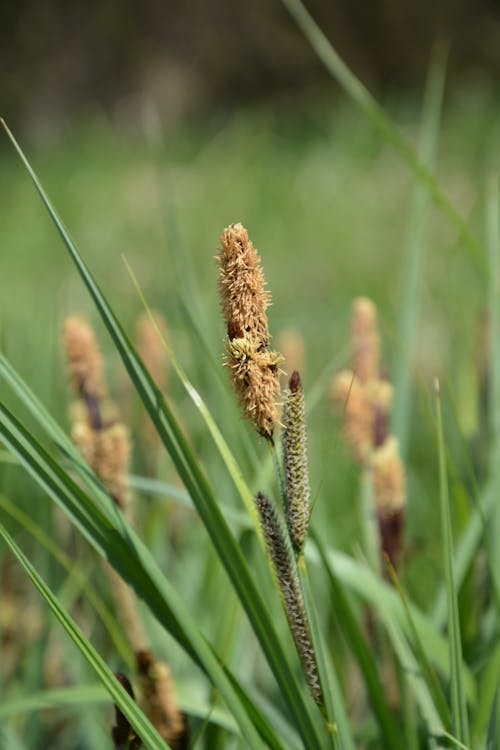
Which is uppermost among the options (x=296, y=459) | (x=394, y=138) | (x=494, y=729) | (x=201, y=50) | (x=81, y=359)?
(x=201, y=50)

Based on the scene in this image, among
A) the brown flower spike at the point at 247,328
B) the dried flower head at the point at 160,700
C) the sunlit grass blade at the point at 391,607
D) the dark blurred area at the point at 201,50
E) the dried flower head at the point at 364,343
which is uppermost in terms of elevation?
the dark blurred area at the point at 201,50

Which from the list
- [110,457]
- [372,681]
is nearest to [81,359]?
[110,457]

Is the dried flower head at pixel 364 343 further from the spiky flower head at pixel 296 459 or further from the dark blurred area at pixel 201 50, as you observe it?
the dark blurred area at pixel 201 50

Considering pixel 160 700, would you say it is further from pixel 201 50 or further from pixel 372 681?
pixel 201 50

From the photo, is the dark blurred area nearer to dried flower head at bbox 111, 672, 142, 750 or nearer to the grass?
the grass

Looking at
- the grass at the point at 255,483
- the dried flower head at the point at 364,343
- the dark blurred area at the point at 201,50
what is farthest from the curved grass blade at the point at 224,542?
the dark blurred area at the point at 201,50

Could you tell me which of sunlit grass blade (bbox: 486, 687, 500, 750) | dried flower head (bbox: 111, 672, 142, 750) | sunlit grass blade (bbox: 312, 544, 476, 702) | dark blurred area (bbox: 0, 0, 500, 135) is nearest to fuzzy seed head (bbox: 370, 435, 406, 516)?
sunlit grass blade (bbox: 312, 544, 476, 702)

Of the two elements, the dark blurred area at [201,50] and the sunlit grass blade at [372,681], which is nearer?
the sunlit grass blade at [372,681]

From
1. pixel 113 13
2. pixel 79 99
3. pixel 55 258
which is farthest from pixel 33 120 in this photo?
pixel 55 258
